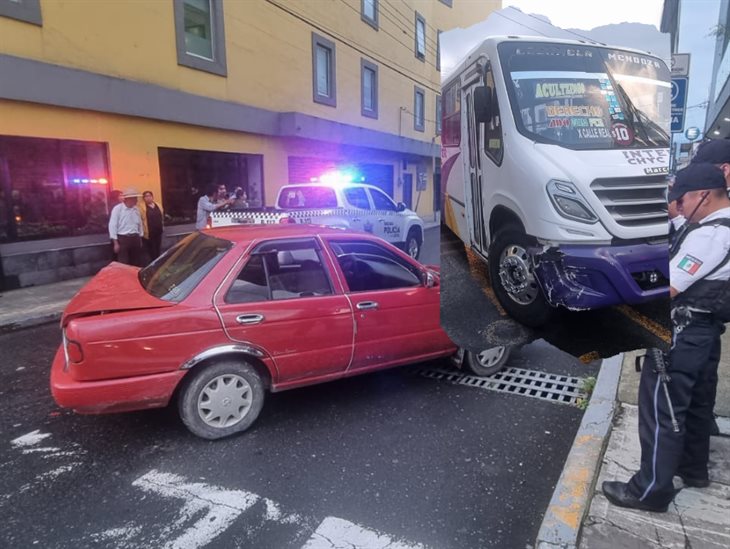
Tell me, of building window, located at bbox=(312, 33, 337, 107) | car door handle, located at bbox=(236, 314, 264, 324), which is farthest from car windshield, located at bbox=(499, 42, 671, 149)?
building window, located at bbox=(312, 33, 337, 107)

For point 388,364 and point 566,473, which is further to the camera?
point 388,364

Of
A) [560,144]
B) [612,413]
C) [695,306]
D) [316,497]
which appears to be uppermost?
[560,144]

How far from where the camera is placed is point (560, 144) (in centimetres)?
120

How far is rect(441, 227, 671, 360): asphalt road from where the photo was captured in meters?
1.30

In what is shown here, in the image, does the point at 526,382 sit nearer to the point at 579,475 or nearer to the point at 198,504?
the point at 579,475

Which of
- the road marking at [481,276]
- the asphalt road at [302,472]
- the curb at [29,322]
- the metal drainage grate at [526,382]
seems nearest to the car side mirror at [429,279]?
the asphalt road at [302,472]

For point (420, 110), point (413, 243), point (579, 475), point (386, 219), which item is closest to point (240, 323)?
point (420, 110)

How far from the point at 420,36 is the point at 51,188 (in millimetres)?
9103

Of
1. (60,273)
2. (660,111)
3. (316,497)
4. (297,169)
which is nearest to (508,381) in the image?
(316,497)

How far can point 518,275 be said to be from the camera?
1.34 m

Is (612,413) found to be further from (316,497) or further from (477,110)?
(477,110)

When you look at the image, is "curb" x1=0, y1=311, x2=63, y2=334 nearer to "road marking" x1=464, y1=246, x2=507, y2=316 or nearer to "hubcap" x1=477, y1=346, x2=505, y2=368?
"hubcap" x1=477, y1=346, x2=505, y2=368

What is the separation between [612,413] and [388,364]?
174 cm

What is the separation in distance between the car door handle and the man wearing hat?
6.53 meters
